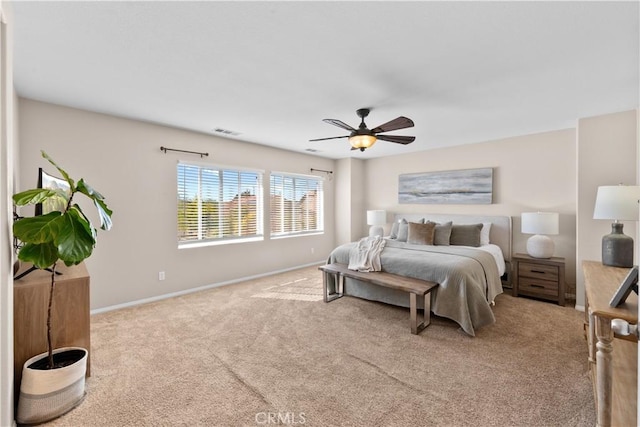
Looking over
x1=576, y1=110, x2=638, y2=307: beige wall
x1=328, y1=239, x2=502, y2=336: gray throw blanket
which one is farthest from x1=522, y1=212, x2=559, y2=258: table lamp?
x1=328, y1=239, x2=502, y2=336: gray throw blanket

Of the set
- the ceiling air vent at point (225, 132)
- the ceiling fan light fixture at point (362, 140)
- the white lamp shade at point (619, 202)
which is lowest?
the white lamp shade at point (619, 202)

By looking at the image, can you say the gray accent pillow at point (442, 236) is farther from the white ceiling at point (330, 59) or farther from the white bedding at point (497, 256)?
the white ceiling at point (330, 59)

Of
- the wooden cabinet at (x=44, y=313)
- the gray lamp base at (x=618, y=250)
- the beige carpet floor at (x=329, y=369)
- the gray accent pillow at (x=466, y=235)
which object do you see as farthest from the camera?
the gray accent pillow at (x=466, y=235)

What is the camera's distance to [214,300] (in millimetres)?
3844

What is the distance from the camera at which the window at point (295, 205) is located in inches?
213

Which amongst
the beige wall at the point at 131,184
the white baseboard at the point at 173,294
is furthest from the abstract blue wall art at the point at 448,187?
the beige wall at the point at 131,184

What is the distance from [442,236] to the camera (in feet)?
14.4

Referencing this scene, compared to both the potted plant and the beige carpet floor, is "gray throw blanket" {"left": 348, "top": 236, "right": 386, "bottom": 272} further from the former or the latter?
the potted plant

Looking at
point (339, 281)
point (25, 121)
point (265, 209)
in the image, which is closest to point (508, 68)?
point (339, 281)

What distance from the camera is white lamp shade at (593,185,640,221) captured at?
2512 mm

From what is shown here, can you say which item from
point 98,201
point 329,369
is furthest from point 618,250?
point 98,201

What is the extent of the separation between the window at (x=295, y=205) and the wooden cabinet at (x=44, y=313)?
3325 mm

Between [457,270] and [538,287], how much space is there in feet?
5.71

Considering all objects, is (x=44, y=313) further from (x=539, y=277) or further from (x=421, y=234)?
(x=539, y=277)
